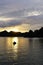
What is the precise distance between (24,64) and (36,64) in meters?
3.37

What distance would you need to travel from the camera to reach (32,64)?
49.9m

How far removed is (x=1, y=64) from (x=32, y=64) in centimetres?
873

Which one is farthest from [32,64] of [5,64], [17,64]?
[5,64]

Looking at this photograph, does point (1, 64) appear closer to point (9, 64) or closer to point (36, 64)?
point (9, 64)

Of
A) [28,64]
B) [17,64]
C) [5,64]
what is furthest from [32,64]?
[5,64]

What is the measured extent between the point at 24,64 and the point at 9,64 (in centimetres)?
422

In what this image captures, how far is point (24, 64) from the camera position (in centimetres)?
4981

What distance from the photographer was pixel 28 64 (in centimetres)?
5000

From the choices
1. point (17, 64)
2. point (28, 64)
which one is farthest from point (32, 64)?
point (17, 64)

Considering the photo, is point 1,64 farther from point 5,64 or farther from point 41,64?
point 41,64

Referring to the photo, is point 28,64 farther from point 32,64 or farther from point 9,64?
point 9,64

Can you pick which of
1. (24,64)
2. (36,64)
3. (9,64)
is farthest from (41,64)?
(9,64)

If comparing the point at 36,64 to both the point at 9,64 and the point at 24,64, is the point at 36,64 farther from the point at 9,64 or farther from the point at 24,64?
the point at 9,64

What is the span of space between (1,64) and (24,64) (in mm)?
6476
